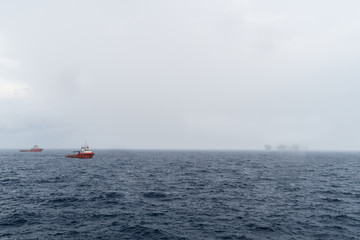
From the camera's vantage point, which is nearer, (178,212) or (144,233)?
(144,233)

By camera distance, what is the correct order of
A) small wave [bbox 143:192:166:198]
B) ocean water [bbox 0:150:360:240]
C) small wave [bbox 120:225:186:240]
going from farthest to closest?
1. small wave [bbox 143:192:166:198]
2. ocean water [bbox 0:150:360:240]
3. small wave [bbox 120:225:186:240]

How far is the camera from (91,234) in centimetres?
1995

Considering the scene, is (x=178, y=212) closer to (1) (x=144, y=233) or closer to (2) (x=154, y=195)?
(1) (x=144, y=233)

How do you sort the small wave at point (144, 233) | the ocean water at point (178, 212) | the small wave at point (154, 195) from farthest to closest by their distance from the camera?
the small wave at point (154, 195)
the ocean water at point (178, 212)
the small wave at point (144, 233)

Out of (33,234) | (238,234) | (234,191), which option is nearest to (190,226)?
Result: (238,234)

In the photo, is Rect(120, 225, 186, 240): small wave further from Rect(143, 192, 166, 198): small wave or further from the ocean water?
Rect(143, 192, 166, 198): small wave

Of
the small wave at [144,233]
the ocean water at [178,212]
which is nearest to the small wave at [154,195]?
the ocean water at [178,212]

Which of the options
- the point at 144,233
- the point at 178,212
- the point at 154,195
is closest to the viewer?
the point at 144,233

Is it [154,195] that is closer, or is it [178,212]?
[178,212]

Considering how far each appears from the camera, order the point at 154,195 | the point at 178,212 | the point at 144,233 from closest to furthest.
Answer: the point at 144,233, the point at 178,212, the point at 154,195

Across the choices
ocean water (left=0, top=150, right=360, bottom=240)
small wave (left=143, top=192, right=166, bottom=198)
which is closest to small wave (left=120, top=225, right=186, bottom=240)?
ocean water (left=0, top=150, right=360, bottom=240)

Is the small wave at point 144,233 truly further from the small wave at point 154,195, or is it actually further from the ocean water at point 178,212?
the small wave at point 154,195

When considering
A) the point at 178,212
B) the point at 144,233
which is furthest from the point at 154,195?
the point at 144,233

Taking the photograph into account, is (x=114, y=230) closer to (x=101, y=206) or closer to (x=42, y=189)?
(x=101, y=206)
